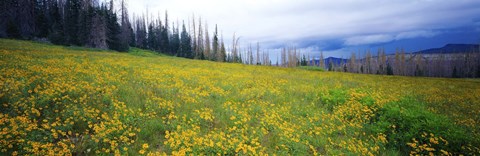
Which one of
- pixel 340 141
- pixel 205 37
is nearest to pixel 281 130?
pixel 340 141

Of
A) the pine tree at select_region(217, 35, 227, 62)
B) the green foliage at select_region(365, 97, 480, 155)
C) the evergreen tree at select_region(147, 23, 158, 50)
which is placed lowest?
the green foliage at select_region(365, 97, 480, 155)

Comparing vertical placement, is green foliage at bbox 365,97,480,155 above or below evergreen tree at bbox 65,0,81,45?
below

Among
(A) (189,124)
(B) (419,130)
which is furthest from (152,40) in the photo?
(B) (419,130)

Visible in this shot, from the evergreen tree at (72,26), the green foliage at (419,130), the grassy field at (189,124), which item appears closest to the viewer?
the grassy field at (189,124)

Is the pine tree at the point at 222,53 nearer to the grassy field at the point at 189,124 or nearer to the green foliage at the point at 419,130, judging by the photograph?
the grassy field at the point at 189,124

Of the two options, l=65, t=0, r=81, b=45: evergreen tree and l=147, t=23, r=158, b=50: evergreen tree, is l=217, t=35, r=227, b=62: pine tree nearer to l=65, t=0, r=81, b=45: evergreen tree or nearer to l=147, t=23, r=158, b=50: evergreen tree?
l=147, t=23, r=158, b=50: evergreen tree

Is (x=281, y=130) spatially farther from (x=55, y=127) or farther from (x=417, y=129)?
(x=55, y=127)

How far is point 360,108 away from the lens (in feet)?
33.6

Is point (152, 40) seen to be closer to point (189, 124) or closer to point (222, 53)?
point (222, 53)

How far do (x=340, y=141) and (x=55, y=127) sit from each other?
7920mm

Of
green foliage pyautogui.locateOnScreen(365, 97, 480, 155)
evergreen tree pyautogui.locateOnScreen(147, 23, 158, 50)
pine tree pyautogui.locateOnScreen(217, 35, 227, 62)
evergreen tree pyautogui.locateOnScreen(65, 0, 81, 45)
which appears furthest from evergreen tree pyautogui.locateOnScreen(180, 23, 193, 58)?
green foliage pyautogui.locateOnScreen(365, 97, 480, 155)

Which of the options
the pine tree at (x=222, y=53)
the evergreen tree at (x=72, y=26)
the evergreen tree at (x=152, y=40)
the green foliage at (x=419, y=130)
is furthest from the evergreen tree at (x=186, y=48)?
the green foliage at (x=419, y=130)

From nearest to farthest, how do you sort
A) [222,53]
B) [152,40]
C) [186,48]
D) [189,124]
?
[189,124]
[152,40]
[186,48]
[222,53]

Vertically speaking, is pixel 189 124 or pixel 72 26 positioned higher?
pixel 72 26
